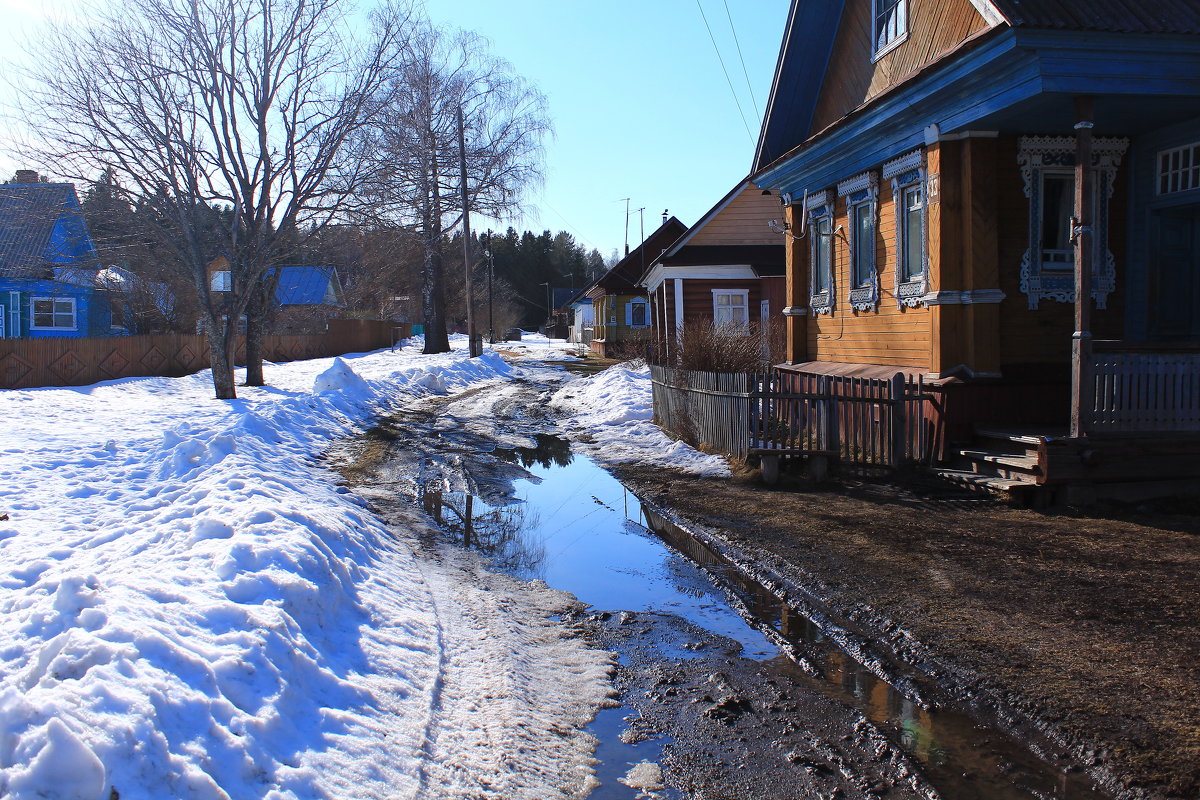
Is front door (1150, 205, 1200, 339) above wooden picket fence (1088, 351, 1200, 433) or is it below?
above

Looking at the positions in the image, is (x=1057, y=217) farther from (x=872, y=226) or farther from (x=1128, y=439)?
(x=1128, y=439)

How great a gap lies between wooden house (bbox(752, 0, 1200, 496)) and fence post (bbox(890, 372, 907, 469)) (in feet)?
1.52

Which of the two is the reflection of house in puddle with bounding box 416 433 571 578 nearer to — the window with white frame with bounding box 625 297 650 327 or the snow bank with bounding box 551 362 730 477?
the snow bank with bounding box 551 362 730 477

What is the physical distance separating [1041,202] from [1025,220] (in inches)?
A: 11.0

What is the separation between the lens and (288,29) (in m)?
19.8

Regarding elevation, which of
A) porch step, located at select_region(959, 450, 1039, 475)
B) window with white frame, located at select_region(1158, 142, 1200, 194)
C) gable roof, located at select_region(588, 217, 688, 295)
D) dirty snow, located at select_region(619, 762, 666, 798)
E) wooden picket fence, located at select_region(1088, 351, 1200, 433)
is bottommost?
dirty snow, located at select_region(619, 762, 666, 798)

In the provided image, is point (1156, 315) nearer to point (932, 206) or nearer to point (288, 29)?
point (932, 206)

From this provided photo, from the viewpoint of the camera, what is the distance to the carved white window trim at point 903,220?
37.0ft

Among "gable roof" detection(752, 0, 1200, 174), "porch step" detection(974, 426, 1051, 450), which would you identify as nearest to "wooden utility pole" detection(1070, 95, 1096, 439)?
"porch step" detection(974, 426, 1051, 450)

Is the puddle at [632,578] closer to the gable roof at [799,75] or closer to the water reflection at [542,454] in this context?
the water reflection at [542,454]

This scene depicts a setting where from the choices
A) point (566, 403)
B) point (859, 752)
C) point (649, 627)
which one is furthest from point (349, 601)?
point (566, 403)

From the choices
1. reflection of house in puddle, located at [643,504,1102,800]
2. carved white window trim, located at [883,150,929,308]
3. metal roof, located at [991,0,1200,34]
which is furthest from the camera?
carved white window trim, located at [883,150,929,308]

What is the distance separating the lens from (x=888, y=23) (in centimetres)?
1289

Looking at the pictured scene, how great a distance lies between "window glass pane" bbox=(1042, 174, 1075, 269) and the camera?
10938mm
